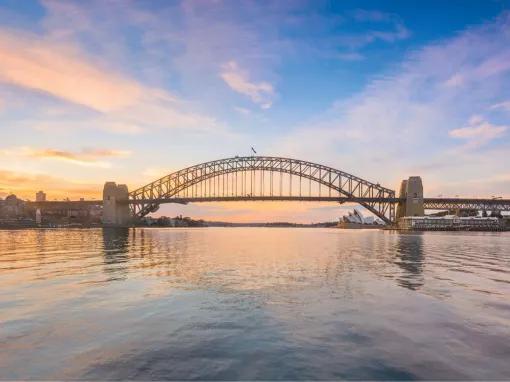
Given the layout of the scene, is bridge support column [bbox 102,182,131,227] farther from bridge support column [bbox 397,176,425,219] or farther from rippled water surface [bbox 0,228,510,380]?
rippled water surface [bbox 0,228,510,380]

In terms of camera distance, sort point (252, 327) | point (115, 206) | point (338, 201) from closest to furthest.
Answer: point (252, 327)
point (338, 201)
point (115, 206)

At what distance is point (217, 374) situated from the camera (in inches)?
266

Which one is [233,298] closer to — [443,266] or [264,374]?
[264,374]

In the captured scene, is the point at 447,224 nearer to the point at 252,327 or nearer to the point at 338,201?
the point at 338,201

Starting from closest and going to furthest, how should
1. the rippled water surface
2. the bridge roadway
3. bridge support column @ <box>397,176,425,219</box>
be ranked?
the rippled water surface
the bridge roadway
bridge support column @ <box>397,176,425,219</box>

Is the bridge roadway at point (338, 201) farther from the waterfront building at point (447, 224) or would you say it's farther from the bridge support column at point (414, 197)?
the waterfront building at point (447, 224)

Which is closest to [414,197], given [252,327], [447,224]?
[447,224]

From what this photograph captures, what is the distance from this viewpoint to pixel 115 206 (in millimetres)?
151875

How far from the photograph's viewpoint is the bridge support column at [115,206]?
495 ft

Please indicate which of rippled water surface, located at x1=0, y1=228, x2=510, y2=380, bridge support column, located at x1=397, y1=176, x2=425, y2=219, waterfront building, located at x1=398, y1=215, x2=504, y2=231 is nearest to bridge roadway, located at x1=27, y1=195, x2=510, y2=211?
bridge support column, located at x1=397, y1=176, x2=425, y2=219

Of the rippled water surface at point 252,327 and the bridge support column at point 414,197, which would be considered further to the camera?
the bridge support column at point 414,197

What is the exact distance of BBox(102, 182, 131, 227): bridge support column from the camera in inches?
5945

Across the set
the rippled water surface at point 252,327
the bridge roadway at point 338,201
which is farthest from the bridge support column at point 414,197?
the rippled water surface at point 252,327

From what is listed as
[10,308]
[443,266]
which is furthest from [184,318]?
[443,266]
